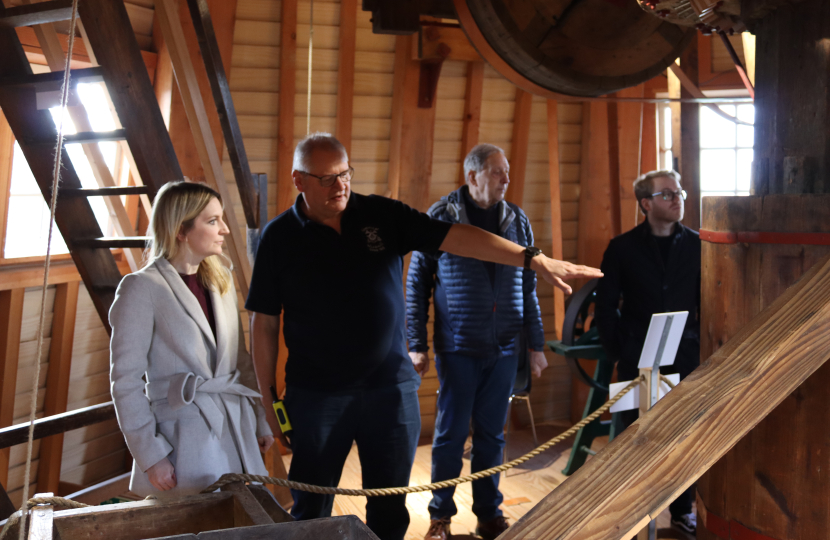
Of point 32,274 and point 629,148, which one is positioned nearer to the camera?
point 32,274

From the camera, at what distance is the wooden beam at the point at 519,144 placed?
467 centimetres

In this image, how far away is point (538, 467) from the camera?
413 centimetres

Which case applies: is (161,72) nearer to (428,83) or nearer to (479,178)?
(428,83)

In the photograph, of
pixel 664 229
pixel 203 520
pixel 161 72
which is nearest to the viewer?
pixel 203 520

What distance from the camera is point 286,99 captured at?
4.02 m

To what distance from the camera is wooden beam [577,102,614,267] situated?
483cm

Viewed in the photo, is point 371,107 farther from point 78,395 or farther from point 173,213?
point 173,213

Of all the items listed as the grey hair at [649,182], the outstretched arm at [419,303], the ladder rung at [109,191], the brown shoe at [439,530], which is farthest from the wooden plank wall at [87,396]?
the grey hair at [649,182]

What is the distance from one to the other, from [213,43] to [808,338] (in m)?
2.59

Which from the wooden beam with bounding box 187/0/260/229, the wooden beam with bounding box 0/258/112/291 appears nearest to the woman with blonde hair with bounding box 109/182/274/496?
the wooden beam with bounding box 187/0/260/229

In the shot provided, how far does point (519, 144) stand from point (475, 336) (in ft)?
6.95

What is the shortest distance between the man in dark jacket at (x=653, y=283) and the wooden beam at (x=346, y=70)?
5.80ft

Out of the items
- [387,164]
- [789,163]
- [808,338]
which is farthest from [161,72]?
[808,338]

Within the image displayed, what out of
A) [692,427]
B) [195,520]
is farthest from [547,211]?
[692,427]
